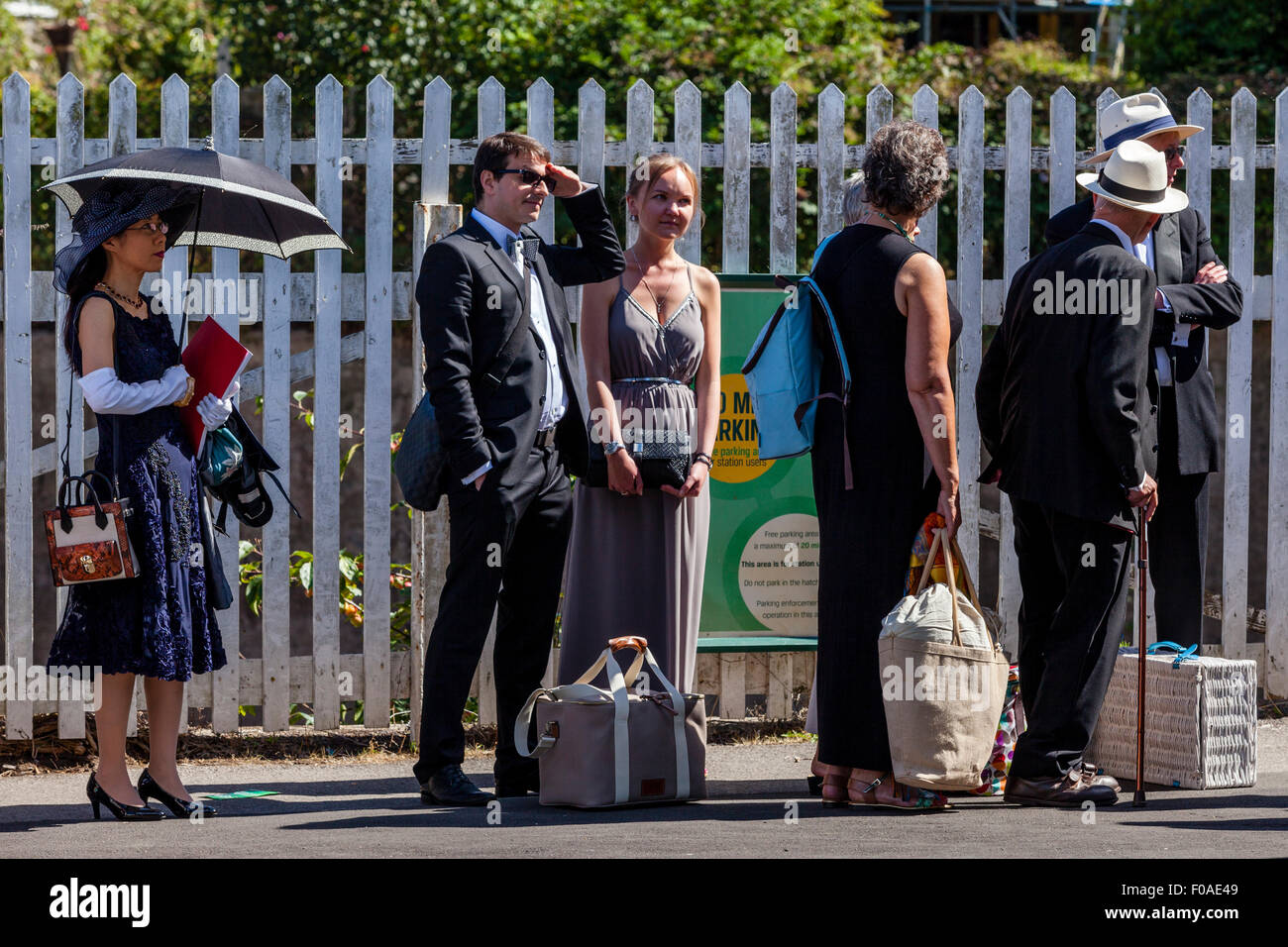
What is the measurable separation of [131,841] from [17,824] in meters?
0.67

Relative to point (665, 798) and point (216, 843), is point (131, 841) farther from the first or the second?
point (665, 798)

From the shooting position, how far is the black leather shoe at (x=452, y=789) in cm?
472

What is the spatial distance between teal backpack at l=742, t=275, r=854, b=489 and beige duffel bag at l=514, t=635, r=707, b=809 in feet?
2.49

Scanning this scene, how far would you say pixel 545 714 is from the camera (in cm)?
466

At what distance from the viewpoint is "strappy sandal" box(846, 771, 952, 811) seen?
461cm

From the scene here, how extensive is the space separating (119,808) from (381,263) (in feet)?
7.09

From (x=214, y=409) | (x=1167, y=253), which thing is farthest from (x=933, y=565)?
(x=214, y=409)

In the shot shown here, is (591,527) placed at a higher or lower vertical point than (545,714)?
higher

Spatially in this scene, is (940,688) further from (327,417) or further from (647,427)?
(327,417)

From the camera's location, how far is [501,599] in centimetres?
500

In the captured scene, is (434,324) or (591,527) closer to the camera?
(434,324)

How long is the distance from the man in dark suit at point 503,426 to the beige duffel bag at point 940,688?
1.12 m
